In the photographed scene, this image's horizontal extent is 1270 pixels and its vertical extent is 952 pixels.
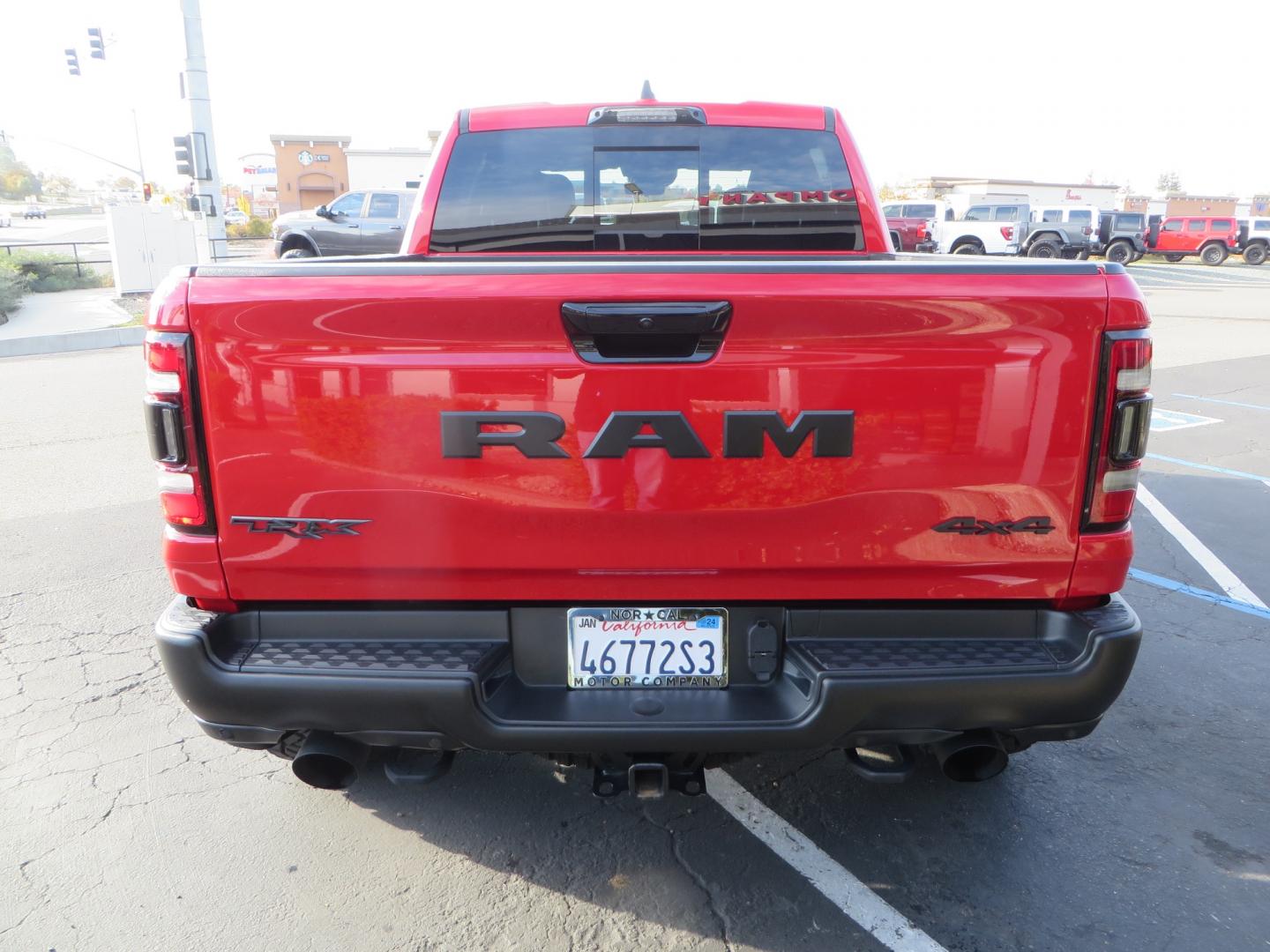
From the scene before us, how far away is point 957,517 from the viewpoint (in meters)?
2.16

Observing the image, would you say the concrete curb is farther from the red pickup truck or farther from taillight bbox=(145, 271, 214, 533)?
the red pickup truck

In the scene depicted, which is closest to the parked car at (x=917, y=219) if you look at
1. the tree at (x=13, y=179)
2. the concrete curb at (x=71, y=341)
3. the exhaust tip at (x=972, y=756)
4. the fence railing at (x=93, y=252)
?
the fence railing at (x=93, y=252)

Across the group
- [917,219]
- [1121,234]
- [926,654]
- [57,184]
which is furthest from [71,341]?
[57,184]

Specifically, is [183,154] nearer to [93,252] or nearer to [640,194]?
[640,194]

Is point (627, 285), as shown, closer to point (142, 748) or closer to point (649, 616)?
point (649, 616)

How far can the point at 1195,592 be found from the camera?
482cm

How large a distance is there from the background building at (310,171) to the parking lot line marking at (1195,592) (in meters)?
57.5

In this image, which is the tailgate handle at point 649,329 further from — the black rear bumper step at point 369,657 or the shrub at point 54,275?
the shrub at point 54,275

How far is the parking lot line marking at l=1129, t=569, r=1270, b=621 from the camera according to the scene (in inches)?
182

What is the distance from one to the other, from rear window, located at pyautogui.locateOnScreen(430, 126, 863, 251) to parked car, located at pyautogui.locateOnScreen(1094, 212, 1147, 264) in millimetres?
34998

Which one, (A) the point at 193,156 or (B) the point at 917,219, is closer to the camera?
(A) the point at 193,156

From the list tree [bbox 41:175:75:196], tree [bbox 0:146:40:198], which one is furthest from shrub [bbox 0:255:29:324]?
tree [bbox 41:175:75:196]

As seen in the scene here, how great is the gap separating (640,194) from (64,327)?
15.2 meters

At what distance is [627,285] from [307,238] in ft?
62.4
